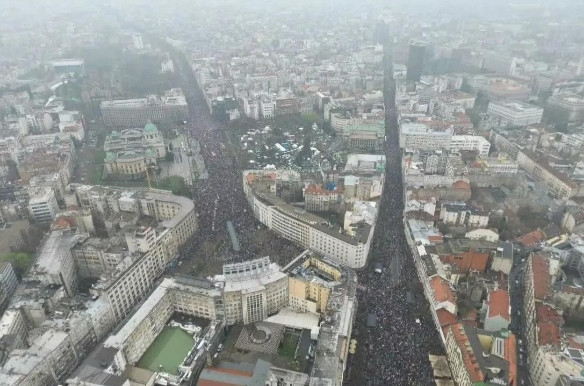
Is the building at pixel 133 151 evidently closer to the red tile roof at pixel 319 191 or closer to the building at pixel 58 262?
the building at pixel 58 262

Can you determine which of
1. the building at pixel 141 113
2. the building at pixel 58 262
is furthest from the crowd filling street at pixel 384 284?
the building at pixel 141 113

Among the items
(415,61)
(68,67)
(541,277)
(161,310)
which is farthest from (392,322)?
(68,67)

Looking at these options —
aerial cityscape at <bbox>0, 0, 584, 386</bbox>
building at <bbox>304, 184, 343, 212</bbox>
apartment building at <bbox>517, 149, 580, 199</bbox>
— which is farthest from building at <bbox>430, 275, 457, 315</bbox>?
apartment building at <bbox>517, 149, 580, 199</bbox>

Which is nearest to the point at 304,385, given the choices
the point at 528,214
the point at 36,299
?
the point at 36,299

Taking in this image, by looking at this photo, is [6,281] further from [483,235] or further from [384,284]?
[483,235]

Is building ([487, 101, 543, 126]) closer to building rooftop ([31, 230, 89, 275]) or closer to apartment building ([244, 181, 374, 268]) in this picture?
apartment building ([244, 181, 374, 268])

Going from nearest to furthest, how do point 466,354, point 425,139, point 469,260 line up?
point 466,354 < point 469,260 < point 425,139
